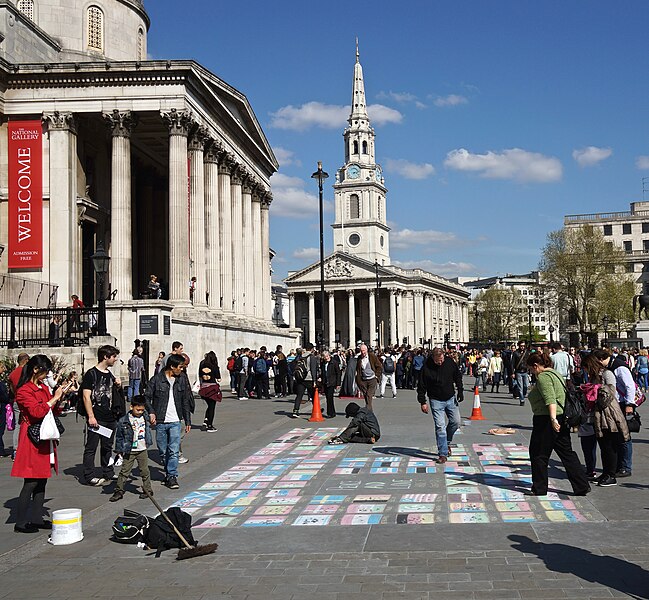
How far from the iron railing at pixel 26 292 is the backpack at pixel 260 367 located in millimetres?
7990

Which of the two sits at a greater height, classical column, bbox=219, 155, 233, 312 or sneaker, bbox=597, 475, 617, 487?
classical column, bbox=219, 155, 233, 312

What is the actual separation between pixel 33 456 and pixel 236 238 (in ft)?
118

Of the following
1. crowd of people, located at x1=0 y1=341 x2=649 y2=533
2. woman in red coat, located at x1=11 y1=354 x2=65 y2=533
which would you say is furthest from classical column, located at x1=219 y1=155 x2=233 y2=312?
woman in red coat, located at x1=11 y1=354 x2=65 y2=533

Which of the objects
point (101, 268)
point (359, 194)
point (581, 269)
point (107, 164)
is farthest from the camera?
point (359, 194)

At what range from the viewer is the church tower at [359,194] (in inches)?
5207

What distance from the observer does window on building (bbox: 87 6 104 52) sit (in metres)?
41.0

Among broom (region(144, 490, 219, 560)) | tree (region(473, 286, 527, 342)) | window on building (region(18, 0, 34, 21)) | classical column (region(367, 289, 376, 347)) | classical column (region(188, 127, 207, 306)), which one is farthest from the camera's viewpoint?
tree (region(473, 286, 527, 342))

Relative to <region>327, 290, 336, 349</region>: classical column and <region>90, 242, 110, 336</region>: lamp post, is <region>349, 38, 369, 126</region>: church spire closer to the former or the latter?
<region>327, 290, 336, 349</region>: classical column

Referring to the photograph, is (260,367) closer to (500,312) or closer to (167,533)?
(167,533)

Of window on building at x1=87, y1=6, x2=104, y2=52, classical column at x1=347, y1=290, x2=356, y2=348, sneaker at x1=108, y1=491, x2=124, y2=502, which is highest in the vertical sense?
window on building at x1=87, y1=6, x2=104, y2=52

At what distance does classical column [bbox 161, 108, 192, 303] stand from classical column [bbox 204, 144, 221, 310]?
15.0 feet

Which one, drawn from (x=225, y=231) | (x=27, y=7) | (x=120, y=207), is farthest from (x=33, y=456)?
(x=27, y=7)

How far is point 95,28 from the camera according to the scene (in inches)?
1625

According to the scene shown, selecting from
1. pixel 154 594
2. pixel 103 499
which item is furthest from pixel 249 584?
pixel 103 499
